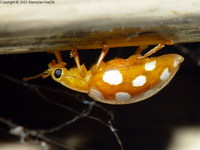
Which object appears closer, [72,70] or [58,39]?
[58,39]

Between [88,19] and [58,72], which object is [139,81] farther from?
[88,19]

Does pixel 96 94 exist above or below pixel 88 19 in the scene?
above

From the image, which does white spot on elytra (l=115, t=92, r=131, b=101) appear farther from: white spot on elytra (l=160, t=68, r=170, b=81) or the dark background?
the dark background

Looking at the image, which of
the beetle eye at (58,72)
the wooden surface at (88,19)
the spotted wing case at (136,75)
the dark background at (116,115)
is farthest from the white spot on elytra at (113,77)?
the dark background at (116,115)

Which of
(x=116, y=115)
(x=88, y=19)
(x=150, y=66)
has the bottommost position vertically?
(x=88, y=19)

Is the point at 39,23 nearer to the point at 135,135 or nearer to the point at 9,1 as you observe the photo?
the point at 9,1

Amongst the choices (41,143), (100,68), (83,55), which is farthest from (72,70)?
(41,143)

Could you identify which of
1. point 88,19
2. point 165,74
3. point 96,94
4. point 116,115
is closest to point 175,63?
point 165,74

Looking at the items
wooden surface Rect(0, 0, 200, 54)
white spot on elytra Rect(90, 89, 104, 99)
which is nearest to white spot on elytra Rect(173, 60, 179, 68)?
white spot on elytra Rect(90, 89, 104, 99)
